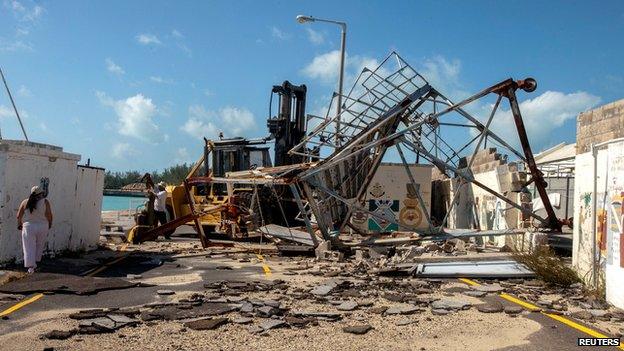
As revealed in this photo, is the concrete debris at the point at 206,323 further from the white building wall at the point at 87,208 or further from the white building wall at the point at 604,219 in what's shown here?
the white building wall at the point at 87,208

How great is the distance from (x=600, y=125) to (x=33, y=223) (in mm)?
11155

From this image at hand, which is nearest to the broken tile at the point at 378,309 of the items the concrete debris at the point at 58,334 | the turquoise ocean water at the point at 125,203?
the concrete debris at the point at 58,334

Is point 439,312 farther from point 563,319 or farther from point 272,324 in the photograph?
point 272,324

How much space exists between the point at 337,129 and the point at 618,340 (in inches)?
464

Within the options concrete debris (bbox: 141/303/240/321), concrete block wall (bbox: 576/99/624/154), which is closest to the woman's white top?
concrete debris (bbox: 141/303/240/321)

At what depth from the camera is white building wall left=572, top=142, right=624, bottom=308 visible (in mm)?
8977

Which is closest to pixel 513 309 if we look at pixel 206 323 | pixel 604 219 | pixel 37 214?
pixel 604 219

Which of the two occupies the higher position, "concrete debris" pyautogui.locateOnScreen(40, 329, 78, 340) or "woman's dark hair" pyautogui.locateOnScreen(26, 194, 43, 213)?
"woman's dark hair" pyautogui.locateOnScreen(26, 194, 43, 213)

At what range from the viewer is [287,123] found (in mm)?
22609

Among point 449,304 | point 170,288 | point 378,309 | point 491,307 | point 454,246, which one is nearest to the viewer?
point 378,309

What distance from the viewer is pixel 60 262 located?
1406cm

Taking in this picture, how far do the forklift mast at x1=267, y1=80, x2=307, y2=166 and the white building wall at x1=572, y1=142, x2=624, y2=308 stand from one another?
1251 centimetres

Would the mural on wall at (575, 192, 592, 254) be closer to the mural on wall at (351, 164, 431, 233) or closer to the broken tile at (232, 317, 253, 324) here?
the broken tile at (232, 317, 253, 324)

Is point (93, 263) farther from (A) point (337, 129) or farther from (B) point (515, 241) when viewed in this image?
(B) point (515, 241)
